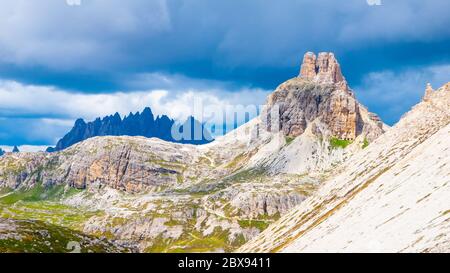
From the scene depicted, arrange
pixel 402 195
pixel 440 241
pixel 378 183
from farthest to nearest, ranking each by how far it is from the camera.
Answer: pixel 378 183
pixel 402 195
pixel 440 241

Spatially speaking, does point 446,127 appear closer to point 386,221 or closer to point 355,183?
point 355,183

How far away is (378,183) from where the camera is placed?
170 m

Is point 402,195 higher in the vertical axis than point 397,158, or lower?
lower
